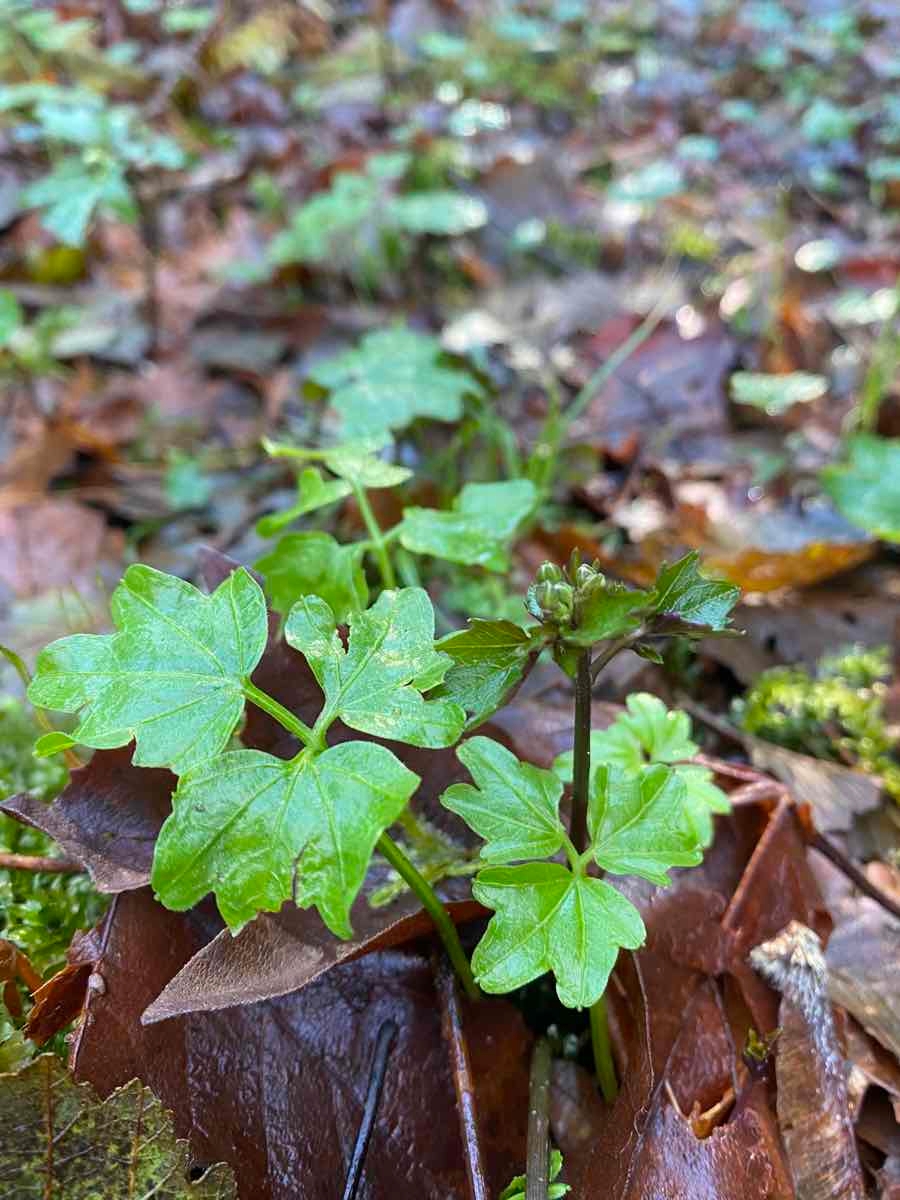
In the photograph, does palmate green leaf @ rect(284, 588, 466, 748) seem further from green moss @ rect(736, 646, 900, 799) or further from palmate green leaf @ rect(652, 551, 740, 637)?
green moss @ rect(736, 646, 900, 799)

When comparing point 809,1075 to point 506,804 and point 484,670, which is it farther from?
point 484,670

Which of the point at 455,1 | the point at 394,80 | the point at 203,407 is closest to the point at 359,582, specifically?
the point at 203,407

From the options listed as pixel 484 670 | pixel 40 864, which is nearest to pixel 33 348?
pixel 40 864

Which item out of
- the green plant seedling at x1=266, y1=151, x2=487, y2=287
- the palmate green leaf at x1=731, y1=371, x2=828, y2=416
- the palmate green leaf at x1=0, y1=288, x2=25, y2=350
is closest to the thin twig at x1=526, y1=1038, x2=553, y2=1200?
the palmate green leaf at x1=731, y1=371, x2=828, y2=416

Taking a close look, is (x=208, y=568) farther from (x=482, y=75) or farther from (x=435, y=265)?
(x=482, y=75)

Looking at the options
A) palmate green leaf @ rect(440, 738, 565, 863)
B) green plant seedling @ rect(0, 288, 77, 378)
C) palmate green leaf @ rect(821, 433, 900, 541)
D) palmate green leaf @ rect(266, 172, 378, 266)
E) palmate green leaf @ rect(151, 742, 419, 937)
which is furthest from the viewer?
palmate green leaf @ rect(266, 172, 378, 266)

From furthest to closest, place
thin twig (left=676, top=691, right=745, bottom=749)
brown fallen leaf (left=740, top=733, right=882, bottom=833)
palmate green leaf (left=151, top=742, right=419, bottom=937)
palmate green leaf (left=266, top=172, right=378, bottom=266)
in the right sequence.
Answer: palmate green leaf (left=266, top=172, right=378, bottom=266), thin twig (left=676, top=691, right=745, bottom=749), brown fallen leaf (left=740, top=733, right=882, bottom=833), palmate green leaf (left=151, top=742, right=419, bottom=937)
